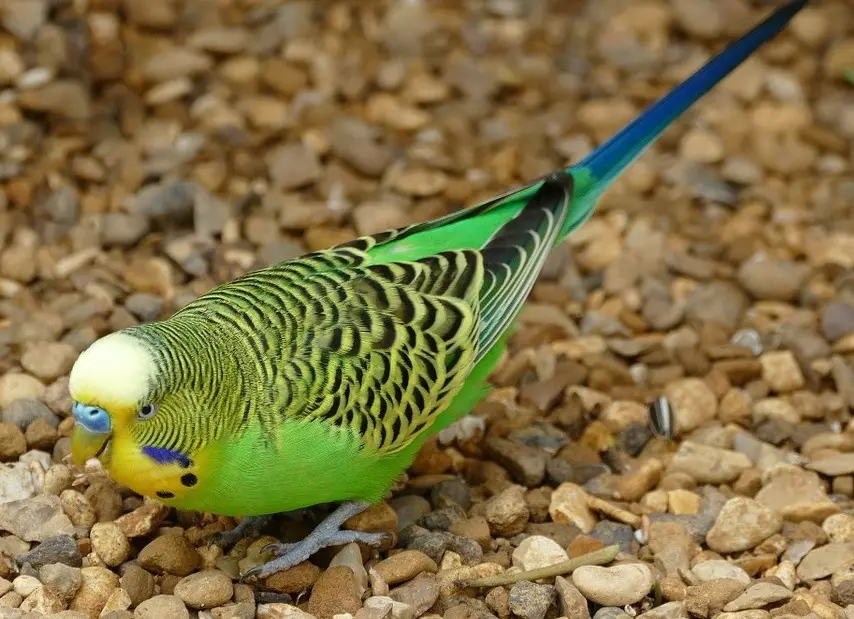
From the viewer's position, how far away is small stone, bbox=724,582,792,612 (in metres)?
3.81

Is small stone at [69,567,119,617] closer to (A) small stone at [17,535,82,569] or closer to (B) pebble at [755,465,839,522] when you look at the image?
(A) small stone at [17,535,82,569]

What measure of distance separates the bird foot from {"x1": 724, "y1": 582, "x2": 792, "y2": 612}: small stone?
5.16 ft

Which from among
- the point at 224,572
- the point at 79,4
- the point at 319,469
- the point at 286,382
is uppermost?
the point at 79,4

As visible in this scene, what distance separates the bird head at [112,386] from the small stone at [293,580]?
0.84 metres

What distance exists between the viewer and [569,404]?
4.87 meters

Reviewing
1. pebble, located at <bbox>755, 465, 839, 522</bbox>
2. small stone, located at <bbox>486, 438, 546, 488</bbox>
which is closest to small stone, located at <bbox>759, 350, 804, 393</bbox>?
pebble, located at <bbox>755, 465, 839, 522</bbox>

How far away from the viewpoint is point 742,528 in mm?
4219

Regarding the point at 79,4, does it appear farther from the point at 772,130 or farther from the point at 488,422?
the point at 772,130

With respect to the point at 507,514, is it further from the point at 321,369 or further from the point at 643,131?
the point at 643,131

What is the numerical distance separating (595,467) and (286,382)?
4.81 feet

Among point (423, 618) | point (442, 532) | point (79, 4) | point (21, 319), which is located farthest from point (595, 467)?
point (79, 4)

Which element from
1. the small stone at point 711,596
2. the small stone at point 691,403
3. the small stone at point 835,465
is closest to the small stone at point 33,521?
the small stone at point 711,596

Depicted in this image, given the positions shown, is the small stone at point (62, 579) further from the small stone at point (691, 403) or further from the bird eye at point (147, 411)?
the small stone at point (691, 403)

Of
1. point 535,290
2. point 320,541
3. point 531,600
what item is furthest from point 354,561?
point 535,290
